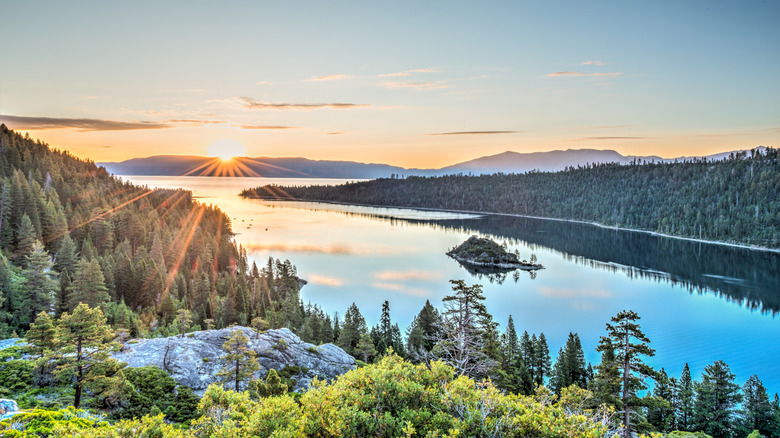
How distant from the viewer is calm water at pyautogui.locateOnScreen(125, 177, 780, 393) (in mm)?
65188

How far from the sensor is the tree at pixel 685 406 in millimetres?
39781

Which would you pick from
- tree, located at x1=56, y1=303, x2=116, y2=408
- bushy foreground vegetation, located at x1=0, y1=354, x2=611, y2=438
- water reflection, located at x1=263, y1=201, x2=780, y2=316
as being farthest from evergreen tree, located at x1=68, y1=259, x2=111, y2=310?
water reflection, located at x1=263, y1=201, x2=780, y2=316

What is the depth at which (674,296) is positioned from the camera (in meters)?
90.2

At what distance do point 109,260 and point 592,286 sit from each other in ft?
322

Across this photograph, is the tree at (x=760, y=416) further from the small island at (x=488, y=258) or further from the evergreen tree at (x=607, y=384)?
the small island at (x=488, y=258)

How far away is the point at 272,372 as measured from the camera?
26.3m

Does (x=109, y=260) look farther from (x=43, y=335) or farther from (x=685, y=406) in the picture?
(x=685, y=406)

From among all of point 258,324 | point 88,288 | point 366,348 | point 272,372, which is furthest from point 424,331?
point 88,288

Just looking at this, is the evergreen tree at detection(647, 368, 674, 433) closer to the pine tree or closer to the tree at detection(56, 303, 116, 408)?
the pine tree

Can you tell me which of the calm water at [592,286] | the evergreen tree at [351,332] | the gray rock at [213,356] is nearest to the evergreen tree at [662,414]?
the calm water at [592,286]

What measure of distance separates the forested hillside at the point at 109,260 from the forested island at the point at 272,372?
0.34 metres

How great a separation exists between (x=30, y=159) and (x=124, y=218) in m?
42.7

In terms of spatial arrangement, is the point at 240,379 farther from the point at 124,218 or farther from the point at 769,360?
the point at 124,218

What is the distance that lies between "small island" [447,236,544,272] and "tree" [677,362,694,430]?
2957 inches
